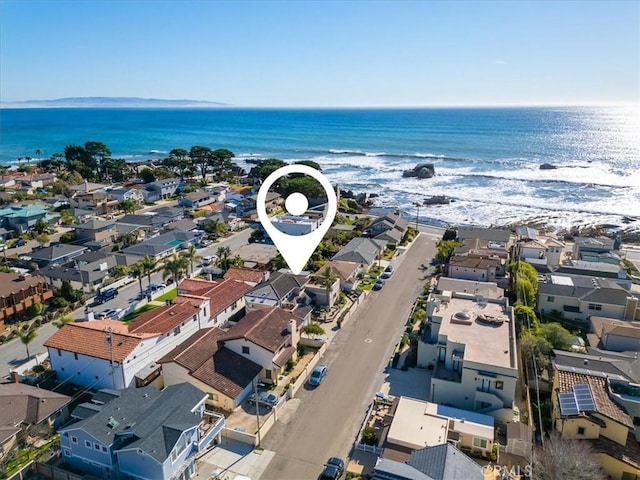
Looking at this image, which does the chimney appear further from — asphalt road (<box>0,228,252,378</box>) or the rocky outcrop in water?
the rocky outcrop in water

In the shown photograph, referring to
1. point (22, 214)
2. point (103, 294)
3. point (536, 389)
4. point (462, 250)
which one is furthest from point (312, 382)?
point (22, 214)

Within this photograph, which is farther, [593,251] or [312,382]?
[593,251]

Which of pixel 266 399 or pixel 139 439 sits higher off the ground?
pixel 139 439

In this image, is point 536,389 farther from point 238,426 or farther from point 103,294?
point 103,294

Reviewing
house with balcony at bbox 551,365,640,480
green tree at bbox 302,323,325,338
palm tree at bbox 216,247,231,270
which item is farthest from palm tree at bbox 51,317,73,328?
house with balcony at bbox 551,365,640,480

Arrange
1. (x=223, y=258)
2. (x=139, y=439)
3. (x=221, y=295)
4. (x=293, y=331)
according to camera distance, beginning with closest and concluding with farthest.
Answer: (x=139, y=439), (x=293, y=331), (x=221, y=295), (x=223, y=258)

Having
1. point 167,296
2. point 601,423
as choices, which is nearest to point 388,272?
point 167,296

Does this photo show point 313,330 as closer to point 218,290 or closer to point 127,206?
point 218,290
